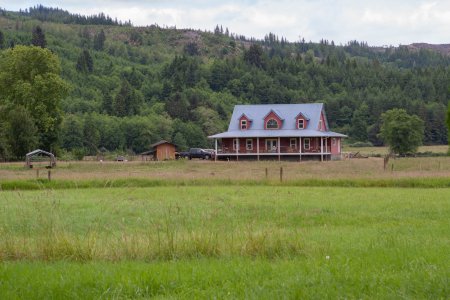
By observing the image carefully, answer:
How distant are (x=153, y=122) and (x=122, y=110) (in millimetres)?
14846

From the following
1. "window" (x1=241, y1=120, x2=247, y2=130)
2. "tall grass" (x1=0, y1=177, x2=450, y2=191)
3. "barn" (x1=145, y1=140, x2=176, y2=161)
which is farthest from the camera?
"barn" (x1=145, y1=140, x2=176, y2=161)

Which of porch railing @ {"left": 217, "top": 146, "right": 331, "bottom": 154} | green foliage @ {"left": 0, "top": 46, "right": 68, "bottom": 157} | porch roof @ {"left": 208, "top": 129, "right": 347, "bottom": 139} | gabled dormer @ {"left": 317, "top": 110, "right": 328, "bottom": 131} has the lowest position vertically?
porch railing @ {"left": 217, "top": 146, "right": 331, "bottom": 154}

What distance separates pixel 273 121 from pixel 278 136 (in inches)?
122

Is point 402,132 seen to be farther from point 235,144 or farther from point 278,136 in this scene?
point 235,144

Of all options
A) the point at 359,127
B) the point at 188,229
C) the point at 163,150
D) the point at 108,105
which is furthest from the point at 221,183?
the point at 359,127

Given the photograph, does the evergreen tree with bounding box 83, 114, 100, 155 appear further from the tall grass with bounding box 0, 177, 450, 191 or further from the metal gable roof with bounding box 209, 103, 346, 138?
the tall grass with bounding box 0, 177, 450, 191

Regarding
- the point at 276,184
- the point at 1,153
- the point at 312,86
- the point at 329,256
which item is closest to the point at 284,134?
the point at 1,153

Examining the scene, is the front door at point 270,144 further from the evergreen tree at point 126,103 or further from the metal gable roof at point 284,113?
the evergreen tree at point 126,103

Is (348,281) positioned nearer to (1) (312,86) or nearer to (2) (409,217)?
(2) (409,217)

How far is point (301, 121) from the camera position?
67.6 metres

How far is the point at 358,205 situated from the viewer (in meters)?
20.2

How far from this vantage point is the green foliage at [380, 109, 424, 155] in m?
71.6

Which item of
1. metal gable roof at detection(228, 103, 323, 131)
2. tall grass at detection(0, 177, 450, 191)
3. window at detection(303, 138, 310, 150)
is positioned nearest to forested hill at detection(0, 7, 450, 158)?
metal gable roof at detection(228, 103, 323, 131)

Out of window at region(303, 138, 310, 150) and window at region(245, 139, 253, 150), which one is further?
window at region(245, 139, 253, 150)
